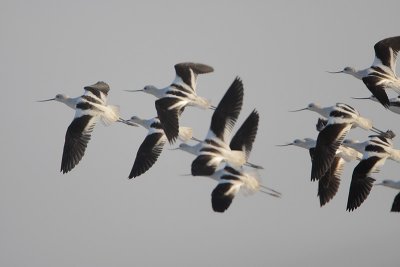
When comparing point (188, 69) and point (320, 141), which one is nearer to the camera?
point (320, 141)

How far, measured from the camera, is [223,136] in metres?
31.5

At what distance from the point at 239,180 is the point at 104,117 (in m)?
6.29

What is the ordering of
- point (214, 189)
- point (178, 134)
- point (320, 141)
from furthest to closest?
point (178, 134), point (320, 141), point (214, 189)

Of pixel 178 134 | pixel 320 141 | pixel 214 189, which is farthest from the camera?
pixel 178 134

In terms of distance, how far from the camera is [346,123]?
32.3 metres

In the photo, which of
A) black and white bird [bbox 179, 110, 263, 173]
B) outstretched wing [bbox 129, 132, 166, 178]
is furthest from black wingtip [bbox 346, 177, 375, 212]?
outstretched wing [bbox 129, 132, 166, 178]

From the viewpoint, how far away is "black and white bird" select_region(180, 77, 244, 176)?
31.0 metres

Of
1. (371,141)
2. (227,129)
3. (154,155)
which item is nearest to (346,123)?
(371,141)

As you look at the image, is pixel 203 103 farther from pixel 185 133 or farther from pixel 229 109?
pixel 229 109

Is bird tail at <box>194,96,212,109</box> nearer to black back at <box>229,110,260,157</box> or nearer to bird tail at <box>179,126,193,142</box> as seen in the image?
bird tail at <box>179,126,193,142</box>

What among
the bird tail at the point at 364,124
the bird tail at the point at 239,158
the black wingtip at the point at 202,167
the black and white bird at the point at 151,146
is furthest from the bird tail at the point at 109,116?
the bird tail at the point at 364,124

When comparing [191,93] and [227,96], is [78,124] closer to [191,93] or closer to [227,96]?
[191,93]

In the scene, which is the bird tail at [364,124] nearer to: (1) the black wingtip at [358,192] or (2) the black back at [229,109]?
(1) the black wingtip at [358,192]

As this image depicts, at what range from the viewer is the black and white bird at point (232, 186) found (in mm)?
29438
